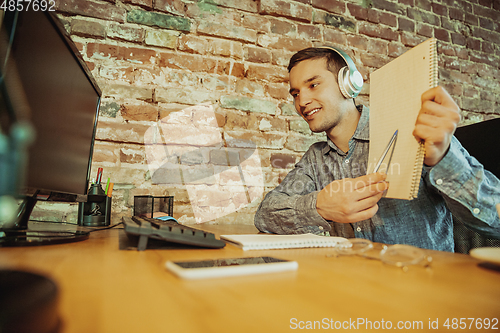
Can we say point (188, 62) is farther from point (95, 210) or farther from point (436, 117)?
point (436, 117)

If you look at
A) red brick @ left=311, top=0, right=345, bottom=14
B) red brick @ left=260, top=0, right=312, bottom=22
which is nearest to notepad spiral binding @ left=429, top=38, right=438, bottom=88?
red brick @ left=260, top=0, right=312, bottom=22

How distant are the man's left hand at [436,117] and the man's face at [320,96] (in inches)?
26.6

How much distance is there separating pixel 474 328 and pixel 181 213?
129cm

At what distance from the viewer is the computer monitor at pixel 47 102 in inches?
19.6

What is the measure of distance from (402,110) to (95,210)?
1115mm

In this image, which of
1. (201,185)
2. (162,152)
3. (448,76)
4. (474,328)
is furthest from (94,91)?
(448,76)

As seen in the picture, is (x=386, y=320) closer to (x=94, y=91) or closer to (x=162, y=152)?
(x=94, y=91)

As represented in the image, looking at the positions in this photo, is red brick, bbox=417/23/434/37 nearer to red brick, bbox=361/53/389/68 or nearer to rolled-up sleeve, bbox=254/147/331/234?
red brick, bbox=361/53/389/68

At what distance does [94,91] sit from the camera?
0.95m

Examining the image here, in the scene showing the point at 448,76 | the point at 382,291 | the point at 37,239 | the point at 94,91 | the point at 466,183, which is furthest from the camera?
the point at 448,76

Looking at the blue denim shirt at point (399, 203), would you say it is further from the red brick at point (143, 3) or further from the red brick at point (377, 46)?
the red brick at point (143, 3)

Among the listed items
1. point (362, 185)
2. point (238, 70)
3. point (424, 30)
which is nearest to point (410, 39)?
point (424, 30)

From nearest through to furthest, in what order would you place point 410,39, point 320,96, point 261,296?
point 261,296
point 320,96
point 410,39

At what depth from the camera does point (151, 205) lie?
1.20 metres
